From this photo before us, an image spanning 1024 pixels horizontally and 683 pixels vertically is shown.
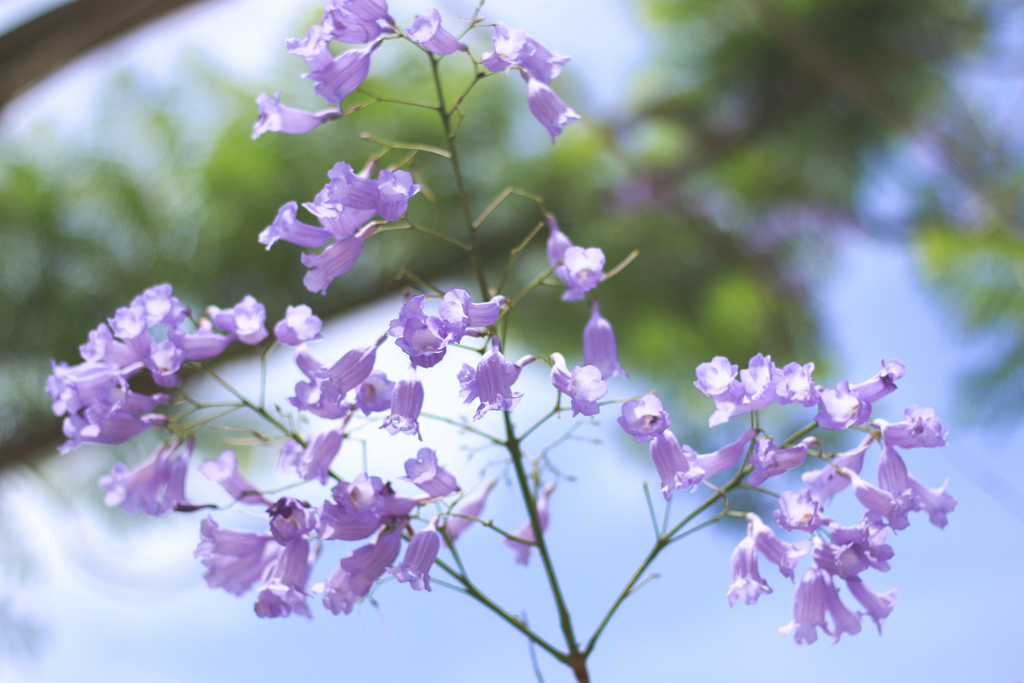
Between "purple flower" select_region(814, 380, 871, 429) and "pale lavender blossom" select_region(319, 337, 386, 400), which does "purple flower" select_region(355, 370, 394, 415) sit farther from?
"purple flower" select_region(814, 380, 871, 429)

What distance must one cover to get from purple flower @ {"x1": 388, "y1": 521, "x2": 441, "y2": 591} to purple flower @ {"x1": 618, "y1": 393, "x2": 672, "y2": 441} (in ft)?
0.28

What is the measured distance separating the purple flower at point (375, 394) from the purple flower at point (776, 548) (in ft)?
0.48

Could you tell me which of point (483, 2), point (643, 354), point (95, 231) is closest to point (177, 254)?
point (95, 231)

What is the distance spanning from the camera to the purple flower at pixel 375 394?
0.97ft

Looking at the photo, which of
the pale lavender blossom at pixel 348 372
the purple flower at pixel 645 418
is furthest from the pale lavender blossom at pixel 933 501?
the pale lavender blossom at pixel 348 372

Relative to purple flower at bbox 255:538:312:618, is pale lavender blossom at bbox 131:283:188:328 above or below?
above

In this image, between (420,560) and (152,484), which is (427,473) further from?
(152,484)

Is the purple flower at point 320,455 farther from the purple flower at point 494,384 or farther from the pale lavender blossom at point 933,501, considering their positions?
the pale lavender blossom at point 933,501

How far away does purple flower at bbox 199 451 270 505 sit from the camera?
328mm

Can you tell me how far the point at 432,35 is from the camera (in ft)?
0.94

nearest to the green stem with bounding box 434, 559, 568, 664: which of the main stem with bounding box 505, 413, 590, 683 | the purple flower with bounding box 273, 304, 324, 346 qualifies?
the main stem with bounding box 505, 413, 590, 683

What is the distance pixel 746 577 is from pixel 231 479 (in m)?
0.22

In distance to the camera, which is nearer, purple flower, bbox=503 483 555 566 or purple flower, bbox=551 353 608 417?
purple flower, bbox=551 353 608 417

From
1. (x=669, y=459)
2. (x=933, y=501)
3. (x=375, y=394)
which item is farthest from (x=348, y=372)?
(x=933, y=501)
